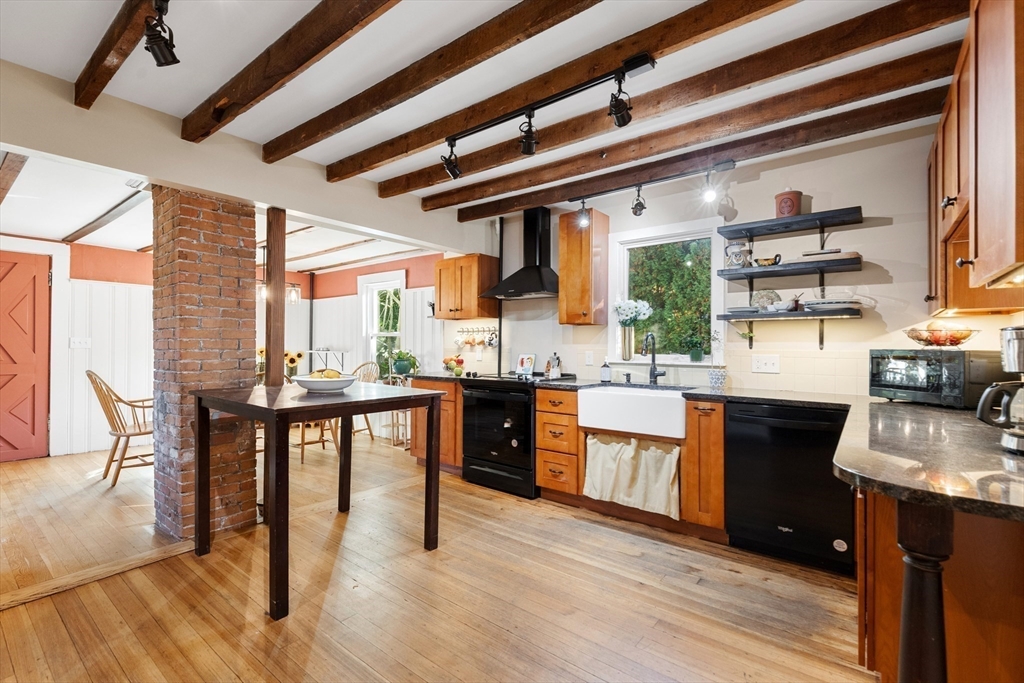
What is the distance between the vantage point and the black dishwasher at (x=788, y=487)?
2416 mm

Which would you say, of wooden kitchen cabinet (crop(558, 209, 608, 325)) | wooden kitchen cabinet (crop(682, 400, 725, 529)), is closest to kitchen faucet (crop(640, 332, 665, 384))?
wooden kitchen cabinet (crop(558, 209, 608, 325))

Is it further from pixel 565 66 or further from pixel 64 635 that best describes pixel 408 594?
pixel 565 66

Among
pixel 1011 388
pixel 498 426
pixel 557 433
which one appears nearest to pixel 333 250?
pixel 498 426

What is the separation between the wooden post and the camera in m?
3.16

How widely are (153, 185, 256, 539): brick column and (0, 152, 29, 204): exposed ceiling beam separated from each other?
29.6 inches

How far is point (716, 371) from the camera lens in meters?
3.15

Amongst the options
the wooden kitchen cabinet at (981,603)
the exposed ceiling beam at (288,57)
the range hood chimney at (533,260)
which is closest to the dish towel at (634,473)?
the range hood chimney at (533,260)

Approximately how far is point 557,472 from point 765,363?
165 cm

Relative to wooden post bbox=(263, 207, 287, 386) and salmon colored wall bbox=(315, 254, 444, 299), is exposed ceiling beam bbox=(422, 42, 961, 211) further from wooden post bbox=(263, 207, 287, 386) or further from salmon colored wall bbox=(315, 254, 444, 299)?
salmon colored wall bbox=(315, 254, 444, 299)

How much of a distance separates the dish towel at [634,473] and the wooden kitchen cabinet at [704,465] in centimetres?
8

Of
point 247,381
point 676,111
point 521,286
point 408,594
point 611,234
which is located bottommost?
point 408,594

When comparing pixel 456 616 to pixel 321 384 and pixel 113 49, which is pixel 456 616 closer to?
pixel 321 384

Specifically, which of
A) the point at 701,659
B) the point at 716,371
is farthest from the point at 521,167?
the point at 701,659

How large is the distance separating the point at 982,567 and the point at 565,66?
2339 millimetres
